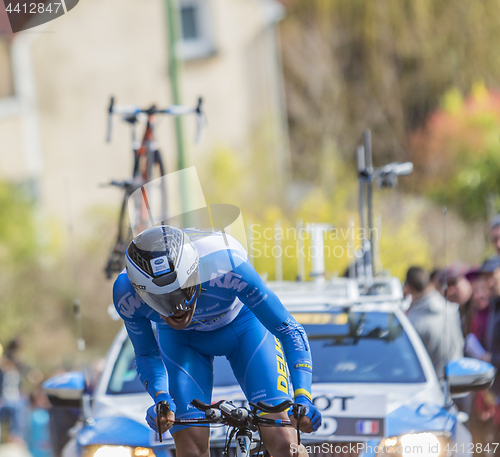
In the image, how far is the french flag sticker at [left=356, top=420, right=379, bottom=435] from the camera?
304cm

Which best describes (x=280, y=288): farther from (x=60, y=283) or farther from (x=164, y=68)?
(x=164, y=68)

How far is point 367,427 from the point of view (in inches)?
120

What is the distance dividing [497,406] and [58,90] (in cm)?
1088

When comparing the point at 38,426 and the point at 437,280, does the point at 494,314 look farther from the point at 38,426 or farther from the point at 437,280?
the point at 38,426

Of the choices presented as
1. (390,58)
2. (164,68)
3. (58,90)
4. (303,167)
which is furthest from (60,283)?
(390,58)

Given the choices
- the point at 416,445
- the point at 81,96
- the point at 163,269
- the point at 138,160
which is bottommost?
the point at 416,445

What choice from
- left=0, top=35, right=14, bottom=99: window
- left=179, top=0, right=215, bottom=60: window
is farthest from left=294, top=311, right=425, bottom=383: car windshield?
left=179, top=0, right=215, bottom=60: window

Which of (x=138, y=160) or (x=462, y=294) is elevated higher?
(x=138, y=160)

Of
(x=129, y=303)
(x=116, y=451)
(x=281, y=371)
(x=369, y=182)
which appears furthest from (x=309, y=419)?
(x=369, y=182)

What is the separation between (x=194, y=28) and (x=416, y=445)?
515 inches

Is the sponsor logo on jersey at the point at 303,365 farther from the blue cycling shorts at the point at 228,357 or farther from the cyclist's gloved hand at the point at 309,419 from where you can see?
the blue cycling shorts at the point at 228,357

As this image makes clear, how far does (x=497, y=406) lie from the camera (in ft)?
15.8

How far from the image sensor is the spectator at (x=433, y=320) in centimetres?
404

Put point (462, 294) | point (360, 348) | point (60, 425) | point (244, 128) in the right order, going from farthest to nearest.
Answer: point (244, 128), point (462, 294), point (60, 425), point (360, 348)
